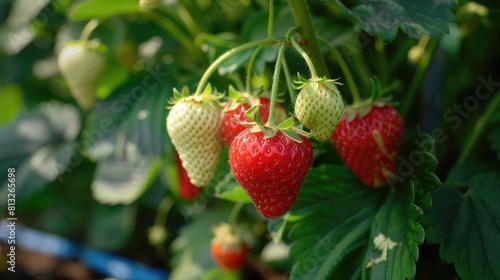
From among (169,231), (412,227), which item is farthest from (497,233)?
(169,231)

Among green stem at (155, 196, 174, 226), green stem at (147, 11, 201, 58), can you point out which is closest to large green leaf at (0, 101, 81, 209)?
green stem at (155, 196, 174, 226)

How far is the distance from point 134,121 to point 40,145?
652mm

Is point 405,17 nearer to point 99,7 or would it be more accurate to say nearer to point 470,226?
point 470,226

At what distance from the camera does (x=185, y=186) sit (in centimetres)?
139

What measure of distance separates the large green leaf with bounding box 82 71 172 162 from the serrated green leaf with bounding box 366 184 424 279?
1.60 feet

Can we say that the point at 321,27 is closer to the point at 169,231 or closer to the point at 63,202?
the point at 169,231

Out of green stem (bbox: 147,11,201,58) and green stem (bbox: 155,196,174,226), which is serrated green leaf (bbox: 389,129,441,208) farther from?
green stem (bbox: 155,196,174,226)

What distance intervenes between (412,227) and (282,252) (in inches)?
24.7

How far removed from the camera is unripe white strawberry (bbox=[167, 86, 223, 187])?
3.00 feet

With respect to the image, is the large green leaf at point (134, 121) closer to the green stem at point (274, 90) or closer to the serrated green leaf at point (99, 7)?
the serrated green leaf at point (99, 7)

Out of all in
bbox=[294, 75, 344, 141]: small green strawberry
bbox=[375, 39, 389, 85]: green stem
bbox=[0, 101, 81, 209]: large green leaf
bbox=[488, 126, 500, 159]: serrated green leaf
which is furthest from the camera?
bbox=[0, 101, 81, 209]: large green leaf

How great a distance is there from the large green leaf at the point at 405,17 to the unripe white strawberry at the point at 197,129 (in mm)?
254

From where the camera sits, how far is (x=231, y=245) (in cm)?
139

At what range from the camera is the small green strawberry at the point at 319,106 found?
30.9 inches
